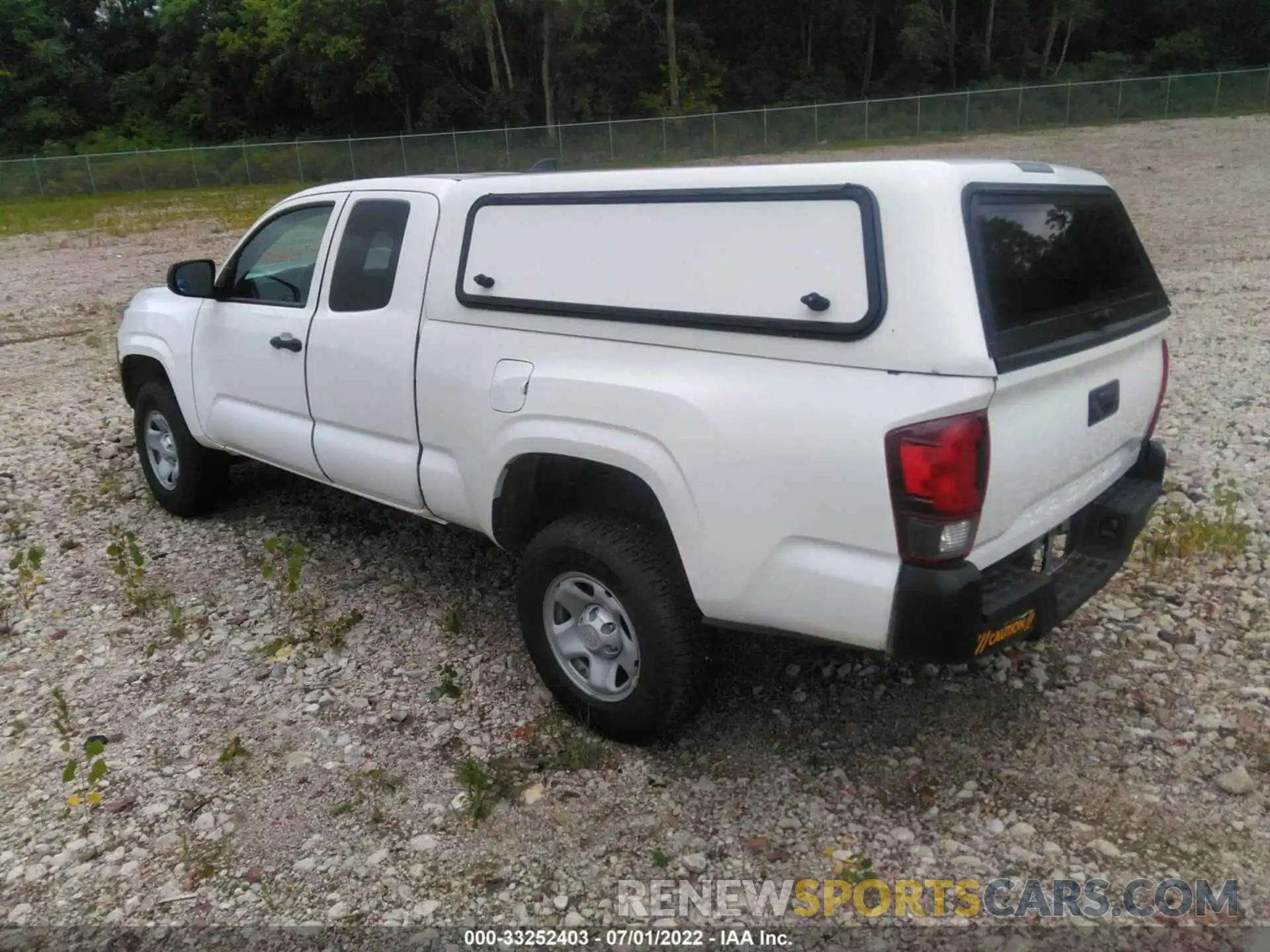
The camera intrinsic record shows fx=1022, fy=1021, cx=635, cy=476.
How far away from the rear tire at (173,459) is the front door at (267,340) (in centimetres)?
37

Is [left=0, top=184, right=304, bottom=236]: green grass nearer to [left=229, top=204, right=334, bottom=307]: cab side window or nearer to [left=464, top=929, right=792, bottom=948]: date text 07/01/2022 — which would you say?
[left=229, top=204, right=334, bottom=307]: cab side window

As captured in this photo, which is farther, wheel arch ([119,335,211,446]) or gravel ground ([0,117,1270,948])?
wheel arch ([119,335,211,446])

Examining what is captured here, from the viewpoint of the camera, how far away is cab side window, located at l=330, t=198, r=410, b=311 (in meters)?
4.31

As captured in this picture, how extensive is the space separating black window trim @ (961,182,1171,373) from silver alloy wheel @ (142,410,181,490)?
15.4 ft

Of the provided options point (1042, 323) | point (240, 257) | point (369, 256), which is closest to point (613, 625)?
point (1042, 323)

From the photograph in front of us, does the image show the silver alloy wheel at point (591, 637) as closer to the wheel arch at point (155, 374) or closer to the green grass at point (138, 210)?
the wheel arch at point (155, 374)

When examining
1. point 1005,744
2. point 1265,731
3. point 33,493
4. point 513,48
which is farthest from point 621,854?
point 513,48

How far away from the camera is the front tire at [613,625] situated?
3.39 meters

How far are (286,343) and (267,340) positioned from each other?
240mm

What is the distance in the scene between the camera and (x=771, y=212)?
122 inches

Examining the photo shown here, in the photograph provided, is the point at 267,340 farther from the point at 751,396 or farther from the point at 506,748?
the point at 751,396

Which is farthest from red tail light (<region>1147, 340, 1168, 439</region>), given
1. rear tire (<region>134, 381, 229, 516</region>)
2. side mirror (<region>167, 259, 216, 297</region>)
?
rear tire (<region>134, 381, 229, 516</region>)

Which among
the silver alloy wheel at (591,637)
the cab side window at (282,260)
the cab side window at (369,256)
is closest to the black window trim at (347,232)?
the cab side window at (369,256)

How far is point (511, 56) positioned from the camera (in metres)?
48.8
